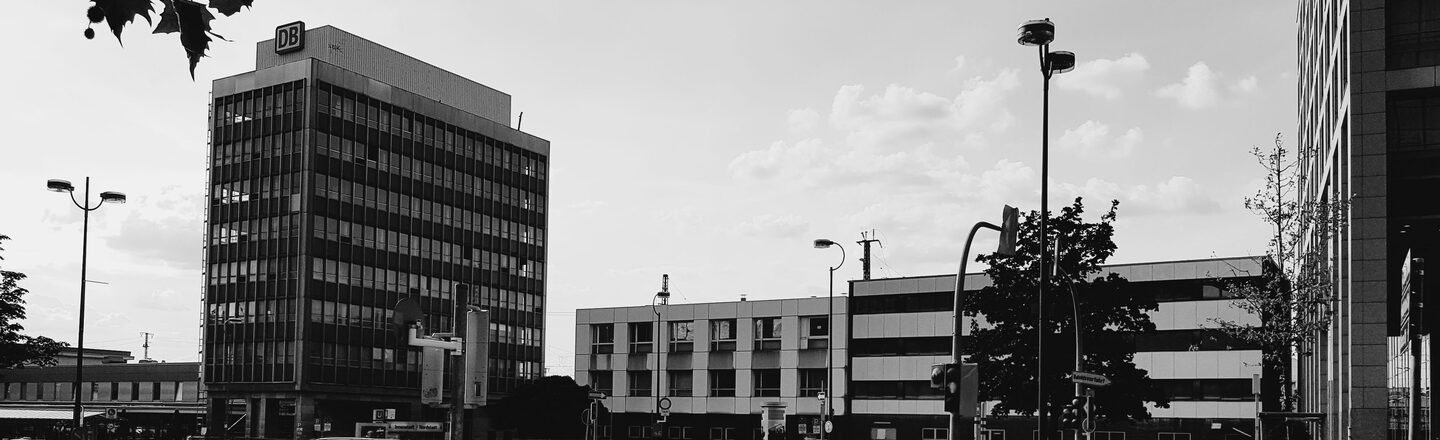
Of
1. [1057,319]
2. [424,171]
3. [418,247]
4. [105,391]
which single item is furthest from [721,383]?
[105,391]

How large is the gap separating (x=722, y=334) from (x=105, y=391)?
2002 inches

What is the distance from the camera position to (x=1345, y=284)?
38.0 metres

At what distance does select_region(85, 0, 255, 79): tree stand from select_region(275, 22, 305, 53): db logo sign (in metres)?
96.0

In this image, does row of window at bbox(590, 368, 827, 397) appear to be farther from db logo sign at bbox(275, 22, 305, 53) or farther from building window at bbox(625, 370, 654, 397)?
db logo sign at bbox(275, 22, 305, 53)

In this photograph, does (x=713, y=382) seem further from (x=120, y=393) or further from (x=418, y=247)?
(x=120, y=393)

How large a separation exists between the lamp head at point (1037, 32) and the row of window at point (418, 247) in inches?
2890

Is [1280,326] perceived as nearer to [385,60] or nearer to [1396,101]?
[1396,101]

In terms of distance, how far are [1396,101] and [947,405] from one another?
76.5 feet

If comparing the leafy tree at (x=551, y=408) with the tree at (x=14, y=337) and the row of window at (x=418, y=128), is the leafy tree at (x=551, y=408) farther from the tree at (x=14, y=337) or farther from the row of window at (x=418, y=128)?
the tree at (x=14, y=337)

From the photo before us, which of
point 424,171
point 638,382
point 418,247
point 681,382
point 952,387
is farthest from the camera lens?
point 424,171

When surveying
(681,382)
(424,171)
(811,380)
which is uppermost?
(424,171)

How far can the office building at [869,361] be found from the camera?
65375mm

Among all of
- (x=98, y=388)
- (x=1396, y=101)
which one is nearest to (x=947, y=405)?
(x=1396, y=101)

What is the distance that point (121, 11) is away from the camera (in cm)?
450
